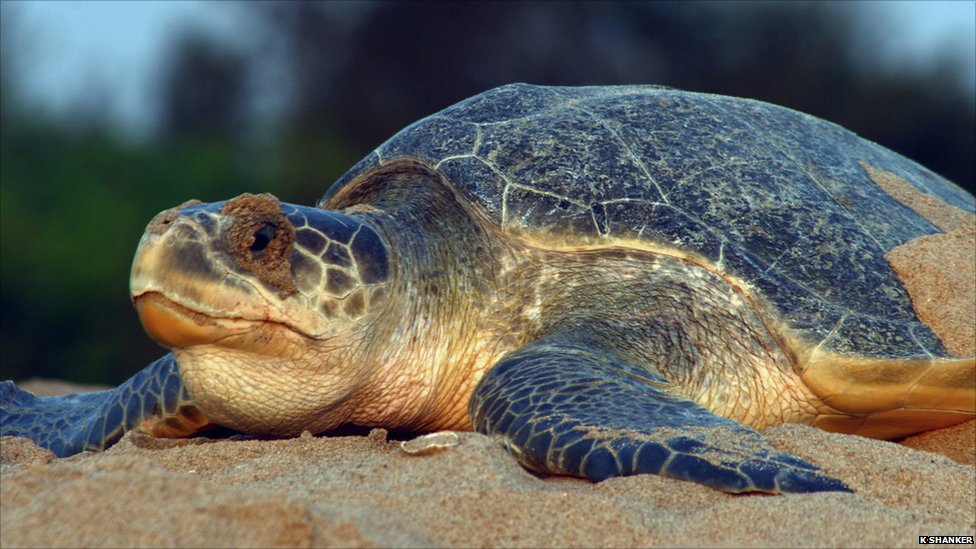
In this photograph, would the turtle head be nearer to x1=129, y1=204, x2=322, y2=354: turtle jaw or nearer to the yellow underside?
x1=129, y1=204, x2=322, y2=354: turtle jaw

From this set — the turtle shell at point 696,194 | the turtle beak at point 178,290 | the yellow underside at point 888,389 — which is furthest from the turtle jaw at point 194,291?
the yellow underside at point 888,389

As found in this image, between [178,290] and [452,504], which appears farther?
[178,290]

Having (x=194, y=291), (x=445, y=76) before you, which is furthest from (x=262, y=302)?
(x=445, y=76)

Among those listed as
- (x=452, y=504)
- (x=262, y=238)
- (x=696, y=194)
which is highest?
(x=696, y=194)

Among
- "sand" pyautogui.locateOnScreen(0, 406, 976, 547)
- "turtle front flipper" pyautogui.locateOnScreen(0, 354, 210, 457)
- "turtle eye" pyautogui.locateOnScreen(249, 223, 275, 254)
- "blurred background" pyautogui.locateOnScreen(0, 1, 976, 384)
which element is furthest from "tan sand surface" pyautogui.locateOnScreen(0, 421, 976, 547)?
"blurred background" pyautogui.locateOnScreen(0, 1, 976, 384)

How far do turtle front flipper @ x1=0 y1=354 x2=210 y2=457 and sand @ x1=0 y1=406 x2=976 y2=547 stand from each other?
0.76 meters

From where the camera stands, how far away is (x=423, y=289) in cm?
304

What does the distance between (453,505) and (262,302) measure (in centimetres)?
99

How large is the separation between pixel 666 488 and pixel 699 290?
121cm

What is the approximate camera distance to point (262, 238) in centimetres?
260

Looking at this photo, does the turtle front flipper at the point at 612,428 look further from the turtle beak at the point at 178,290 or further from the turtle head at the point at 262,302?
the turtle beak at the point at 178,290

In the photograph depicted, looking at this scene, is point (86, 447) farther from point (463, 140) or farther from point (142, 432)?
point (463, 140)

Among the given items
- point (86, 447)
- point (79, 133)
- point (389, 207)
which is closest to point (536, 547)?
point (389, 207)

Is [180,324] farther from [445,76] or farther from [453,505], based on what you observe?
[445,76]
